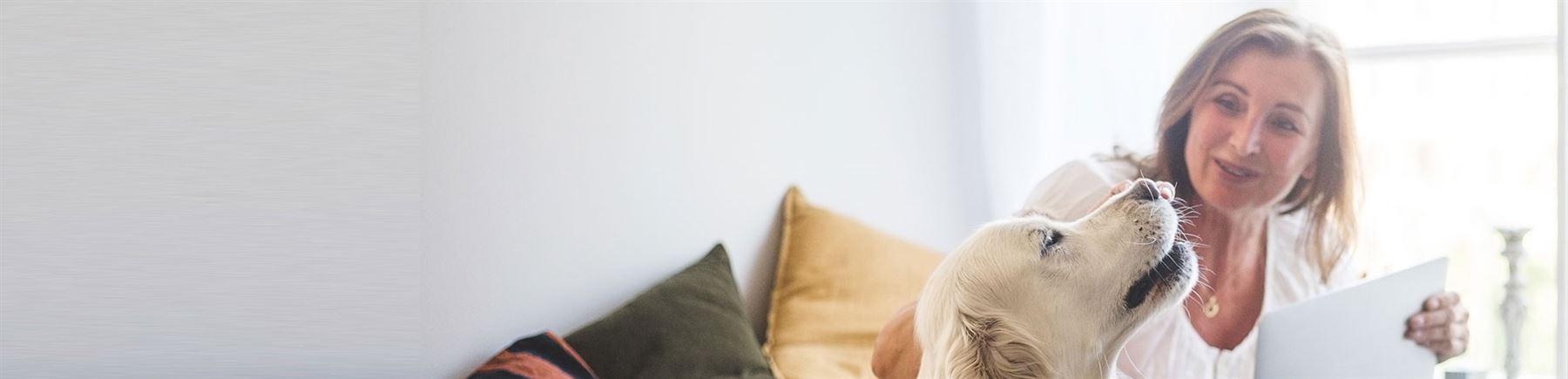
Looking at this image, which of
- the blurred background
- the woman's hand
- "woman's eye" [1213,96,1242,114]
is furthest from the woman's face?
the woman's hand

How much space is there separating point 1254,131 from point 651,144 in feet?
3.40

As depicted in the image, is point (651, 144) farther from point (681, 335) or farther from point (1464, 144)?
point (1464, 144)

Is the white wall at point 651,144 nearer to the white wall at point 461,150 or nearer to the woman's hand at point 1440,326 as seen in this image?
the white wall at point 461,150

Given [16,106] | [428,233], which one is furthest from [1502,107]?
[16,106]

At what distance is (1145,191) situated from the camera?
1408 mm

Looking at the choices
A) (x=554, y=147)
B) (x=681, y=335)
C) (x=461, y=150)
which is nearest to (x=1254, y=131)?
(x=681, y=335)

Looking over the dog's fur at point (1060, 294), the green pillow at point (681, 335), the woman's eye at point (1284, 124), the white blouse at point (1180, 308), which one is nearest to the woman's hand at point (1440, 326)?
the white blouse at point (1180, 308)

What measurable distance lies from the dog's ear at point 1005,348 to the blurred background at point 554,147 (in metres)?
0.66

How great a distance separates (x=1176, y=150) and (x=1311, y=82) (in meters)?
0.25

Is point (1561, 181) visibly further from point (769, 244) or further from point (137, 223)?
point (137, 223)

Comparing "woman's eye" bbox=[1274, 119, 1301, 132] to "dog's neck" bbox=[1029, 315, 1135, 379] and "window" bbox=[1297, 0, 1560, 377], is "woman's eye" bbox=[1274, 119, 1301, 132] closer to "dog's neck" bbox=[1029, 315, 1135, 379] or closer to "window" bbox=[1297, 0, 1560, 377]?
"window" bbox=[1297, 0, 1560, 377]

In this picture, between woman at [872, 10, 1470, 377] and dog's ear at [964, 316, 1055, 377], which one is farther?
woman at [872, 10, 1470, 377]

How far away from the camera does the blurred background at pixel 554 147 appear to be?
1094 mm

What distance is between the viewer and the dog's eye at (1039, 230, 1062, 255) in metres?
1.37
